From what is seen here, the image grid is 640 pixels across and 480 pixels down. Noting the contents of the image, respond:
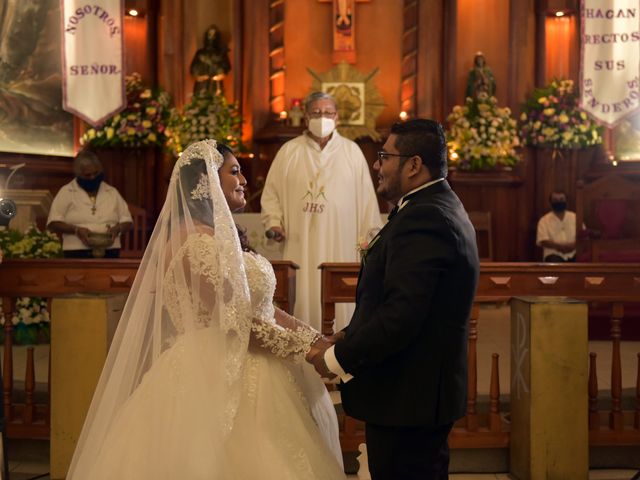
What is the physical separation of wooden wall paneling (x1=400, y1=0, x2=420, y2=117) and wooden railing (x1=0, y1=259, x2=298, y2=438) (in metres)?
6.32

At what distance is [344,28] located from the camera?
10.6 metres

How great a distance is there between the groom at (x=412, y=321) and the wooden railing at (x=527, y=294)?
1.68 meters

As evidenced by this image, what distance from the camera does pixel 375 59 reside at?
1076 cm

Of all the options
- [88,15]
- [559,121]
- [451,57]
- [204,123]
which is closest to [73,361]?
[88,15]

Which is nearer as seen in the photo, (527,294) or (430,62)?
(527,294)

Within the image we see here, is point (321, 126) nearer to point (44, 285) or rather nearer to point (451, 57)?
point (44, 285)

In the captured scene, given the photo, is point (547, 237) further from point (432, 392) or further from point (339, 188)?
point (432, 392)

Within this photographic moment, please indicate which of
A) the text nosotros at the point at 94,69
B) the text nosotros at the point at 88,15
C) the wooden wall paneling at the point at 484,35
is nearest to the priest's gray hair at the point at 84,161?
the text nosotros at the point at 94,69

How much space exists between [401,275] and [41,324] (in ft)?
17.5

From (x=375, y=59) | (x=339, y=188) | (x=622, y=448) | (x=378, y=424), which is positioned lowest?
(x=622, y=448)

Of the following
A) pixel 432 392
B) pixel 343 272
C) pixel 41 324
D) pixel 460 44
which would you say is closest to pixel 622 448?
pixel 343 272

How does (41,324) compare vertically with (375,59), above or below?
below

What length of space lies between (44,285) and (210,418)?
201 cm

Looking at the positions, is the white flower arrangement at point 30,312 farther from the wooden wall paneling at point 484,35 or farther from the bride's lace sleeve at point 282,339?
the wooden wall paneling at point 484,35
